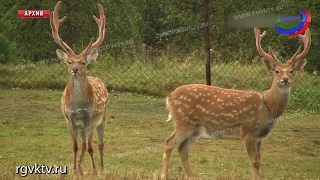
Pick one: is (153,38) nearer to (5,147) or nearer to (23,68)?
(23,68)

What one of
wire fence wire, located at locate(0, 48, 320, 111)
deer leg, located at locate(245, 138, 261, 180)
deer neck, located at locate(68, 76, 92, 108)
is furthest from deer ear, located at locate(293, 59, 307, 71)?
wire fence wire, located at locate(0, 48, 320, 111)

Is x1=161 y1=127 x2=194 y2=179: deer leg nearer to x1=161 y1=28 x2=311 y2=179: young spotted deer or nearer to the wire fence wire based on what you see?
x1=161 y1=28 x2=311 y2=179: young spotted deer

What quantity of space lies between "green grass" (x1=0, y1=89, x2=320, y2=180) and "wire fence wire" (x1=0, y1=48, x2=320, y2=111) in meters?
1.33

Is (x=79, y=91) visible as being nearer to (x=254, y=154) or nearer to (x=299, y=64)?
(x=254, y=154)

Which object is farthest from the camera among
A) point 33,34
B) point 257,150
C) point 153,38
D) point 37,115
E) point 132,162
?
point 153,38

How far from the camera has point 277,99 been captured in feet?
34.6

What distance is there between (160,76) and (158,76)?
5 centimetres

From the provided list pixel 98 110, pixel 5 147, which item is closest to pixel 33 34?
pixel 5 147

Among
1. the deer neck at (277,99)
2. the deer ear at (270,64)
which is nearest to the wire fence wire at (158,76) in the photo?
the deer ear at (270,64)

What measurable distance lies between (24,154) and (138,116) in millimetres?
4054

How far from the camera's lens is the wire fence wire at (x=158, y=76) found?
1803 centimetres

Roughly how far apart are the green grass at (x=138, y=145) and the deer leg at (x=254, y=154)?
213 millimetres

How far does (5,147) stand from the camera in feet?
39.1

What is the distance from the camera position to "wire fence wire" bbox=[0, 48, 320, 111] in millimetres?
18031
